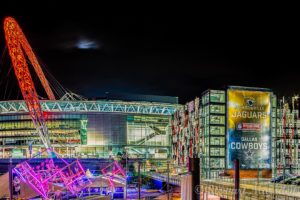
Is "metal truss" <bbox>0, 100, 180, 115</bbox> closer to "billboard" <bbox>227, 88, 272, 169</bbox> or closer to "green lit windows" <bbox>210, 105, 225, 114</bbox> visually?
"green lit windows" <bbox>210, 105, 225, 114</bbox>

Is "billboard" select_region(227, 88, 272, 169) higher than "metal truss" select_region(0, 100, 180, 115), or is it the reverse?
"metal truss" select_region(0, 100, 180, 115)

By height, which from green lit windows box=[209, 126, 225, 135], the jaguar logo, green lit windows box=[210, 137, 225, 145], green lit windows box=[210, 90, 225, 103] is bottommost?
green lit windows box=[210, 137, 225, 145]

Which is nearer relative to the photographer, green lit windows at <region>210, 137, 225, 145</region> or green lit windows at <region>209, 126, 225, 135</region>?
green lit windows at <region>210, 137, 225, 145</region>

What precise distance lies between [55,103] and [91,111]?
915 cm

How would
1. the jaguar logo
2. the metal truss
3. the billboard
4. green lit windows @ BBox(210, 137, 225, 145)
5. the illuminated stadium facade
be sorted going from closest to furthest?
the billboard, the jaguar logo, green lit windows @ BBox(210, 137, 225, 145), the metal truss, the illuminated stadium facade

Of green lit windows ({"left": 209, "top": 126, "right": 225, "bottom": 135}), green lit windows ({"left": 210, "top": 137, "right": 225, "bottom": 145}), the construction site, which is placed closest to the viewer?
the construction site

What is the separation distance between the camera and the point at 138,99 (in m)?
115

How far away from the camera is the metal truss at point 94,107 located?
99.4 meters

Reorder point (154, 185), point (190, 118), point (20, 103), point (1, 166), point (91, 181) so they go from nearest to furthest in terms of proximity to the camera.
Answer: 1. point (91, 181)
2. point (154, 185)
3. point (190, 118)
4. point (1, 166)
5. point (20, 103)

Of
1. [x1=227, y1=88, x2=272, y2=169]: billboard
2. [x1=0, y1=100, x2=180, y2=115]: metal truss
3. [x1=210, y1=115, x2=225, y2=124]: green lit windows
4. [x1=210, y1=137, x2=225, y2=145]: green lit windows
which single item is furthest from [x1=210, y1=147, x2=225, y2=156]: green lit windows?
[x1=0, y1=100, x2=180, y2=115]: metal truss

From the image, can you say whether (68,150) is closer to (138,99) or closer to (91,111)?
(91,111)

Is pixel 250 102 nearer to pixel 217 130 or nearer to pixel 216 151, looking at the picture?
pixel 217 130

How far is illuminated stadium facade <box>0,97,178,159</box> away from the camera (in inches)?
4003

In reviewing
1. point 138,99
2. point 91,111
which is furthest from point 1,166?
point 138,99
